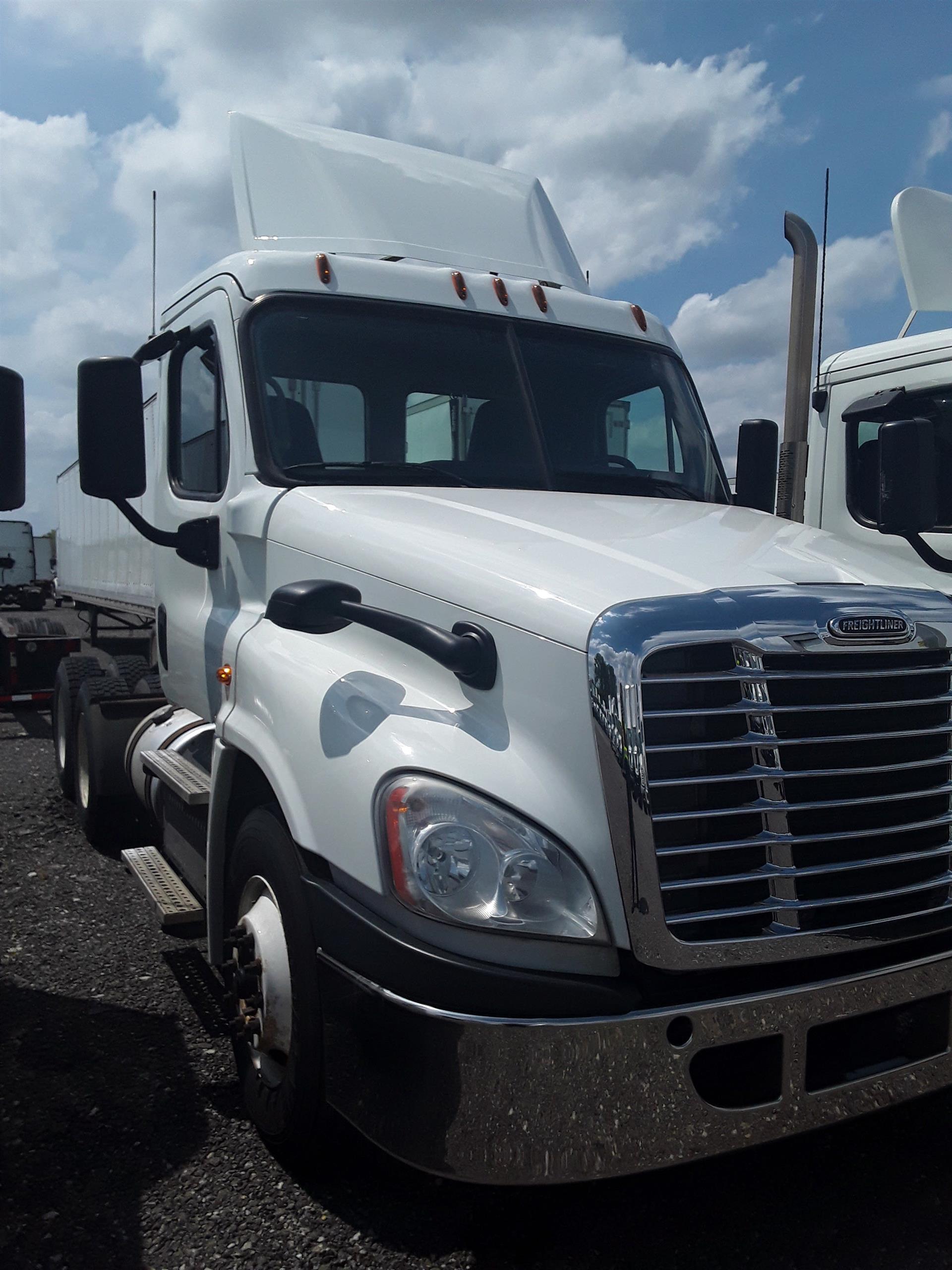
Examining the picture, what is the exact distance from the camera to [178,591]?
4355 mm

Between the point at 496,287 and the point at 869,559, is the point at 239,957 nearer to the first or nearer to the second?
the point at 869,559

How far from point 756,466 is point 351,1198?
322 centimetres

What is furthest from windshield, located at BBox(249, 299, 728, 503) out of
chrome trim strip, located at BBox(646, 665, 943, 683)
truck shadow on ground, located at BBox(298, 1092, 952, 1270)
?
truck shadow on ground, located at BBox(298, 1092, 952, 1270)

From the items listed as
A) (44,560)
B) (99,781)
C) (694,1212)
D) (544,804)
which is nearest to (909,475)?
(544,804)

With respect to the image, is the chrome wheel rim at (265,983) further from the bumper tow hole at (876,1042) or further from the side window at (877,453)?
the side window at (877,453)

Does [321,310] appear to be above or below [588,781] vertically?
above

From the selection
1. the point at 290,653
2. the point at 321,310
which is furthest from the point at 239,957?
the point at 321,310

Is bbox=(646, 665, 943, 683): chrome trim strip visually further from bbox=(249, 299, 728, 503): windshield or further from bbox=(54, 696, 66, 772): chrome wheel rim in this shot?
bbox=(54, 696, 66, 772): chrome wheel rim

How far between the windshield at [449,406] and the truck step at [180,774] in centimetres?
114

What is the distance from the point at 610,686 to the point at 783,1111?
3.23 feet

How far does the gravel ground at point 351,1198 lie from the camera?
254cm

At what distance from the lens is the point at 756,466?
15.1 ft

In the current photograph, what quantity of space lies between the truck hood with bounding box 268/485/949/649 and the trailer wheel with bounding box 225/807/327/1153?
31.1 inches

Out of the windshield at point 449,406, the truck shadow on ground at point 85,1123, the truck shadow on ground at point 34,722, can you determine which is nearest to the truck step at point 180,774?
the truck shadow on ground at point 85,1123
